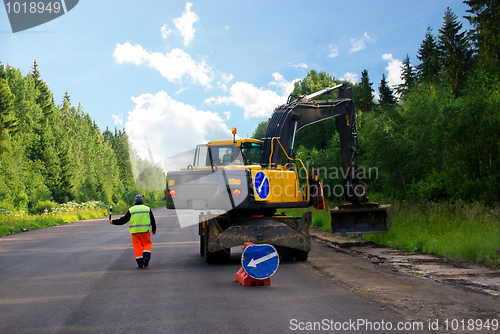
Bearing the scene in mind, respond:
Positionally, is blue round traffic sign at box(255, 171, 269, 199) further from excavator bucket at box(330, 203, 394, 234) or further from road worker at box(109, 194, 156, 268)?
excavator bucket at box(330, 203, 394, 234)

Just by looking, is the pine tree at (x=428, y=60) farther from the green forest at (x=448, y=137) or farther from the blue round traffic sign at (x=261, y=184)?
the blue round traffic sign at (x=261, y=184)

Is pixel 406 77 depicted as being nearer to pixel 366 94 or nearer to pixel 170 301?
pixel 366 94

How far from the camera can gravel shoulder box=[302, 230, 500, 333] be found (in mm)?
5684

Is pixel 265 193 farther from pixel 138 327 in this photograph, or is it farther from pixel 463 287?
pixel 138 327

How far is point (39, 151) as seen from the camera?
53781 mm

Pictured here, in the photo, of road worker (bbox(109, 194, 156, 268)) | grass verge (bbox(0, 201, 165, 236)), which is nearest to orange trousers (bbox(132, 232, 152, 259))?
road worker (bbox(109, 194, 156, 268))

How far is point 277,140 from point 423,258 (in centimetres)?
453

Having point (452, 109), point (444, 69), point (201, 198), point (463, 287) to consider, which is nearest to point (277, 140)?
point (201, 198)

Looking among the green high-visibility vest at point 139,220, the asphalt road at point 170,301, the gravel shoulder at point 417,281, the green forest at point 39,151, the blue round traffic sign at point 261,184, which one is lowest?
the gravel shoulder at point 417,281

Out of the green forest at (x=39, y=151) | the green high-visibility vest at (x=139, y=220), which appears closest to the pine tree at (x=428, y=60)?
the green forest at (x=39, y=151)

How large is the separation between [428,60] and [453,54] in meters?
8.44

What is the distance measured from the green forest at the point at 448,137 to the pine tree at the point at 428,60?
77 cm

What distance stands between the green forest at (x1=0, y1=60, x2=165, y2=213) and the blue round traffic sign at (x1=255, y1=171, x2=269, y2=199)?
2144 cm

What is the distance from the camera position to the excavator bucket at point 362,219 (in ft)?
42.4
